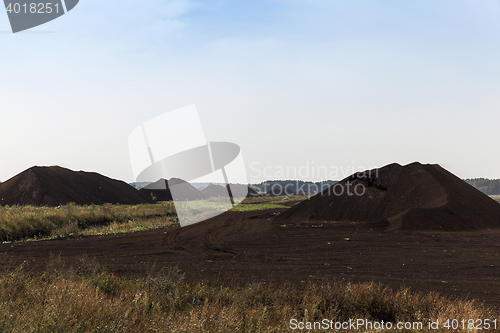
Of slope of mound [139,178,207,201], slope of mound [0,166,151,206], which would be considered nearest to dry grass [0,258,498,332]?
slope of mound [0,166,151,206]

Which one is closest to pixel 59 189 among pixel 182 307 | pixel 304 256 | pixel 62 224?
pixel 62 224

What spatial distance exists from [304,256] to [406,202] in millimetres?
16986

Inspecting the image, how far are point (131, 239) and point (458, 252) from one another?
18.2m

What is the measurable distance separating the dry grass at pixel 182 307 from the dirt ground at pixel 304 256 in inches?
76.8

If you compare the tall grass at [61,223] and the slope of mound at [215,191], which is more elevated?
the tall grass at [61,223]

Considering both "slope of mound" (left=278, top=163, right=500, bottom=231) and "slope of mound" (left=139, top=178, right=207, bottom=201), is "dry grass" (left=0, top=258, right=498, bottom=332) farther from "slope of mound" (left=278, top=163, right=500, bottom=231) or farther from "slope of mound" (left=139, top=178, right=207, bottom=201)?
"slope of mound" (left=139, top=178, right=207, bottom=201)

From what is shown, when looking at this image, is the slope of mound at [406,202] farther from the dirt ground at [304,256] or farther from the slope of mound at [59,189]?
the slope of mound at [59,189]

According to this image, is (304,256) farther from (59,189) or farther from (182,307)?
(59,189)

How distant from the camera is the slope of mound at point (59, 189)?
48469 mm

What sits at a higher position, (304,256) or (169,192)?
(304,256)

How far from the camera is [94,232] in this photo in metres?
23.0

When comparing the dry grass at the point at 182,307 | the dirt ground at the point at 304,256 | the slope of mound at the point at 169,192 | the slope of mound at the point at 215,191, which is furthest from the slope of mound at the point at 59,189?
the slope of mound at the point at 215,191

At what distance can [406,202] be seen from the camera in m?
28.3

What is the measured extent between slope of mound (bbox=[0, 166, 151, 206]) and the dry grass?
155 ft
